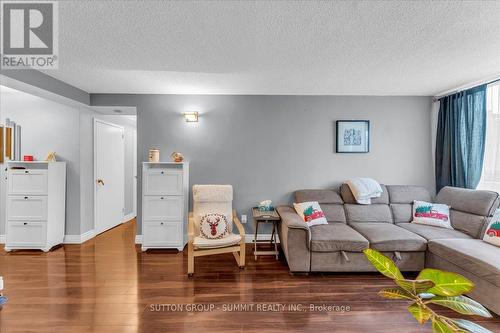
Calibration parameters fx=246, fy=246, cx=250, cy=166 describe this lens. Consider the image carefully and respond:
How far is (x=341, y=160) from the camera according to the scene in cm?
396

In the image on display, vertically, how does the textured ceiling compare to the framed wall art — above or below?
above

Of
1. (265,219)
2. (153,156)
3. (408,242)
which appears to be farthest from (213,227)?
(408,242)

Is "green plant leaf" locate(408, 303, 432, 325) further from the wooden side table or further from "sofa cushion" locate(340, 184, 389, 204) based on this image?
"sofa cushion" locate(340, 184, 389, 204)

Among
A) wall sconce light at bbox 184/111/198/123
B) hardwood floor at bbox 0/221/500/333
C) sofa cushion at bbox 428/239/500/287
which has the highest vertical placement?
wall sconce light at bbox 184/111/198/123

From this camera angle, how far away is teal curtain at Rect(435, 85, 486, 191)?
3.27 metres

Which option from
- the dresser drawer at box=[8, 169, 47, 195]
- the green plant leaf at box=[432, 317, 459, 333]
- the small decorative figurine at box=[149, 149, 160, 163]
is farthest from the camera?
the small decorative figurine at box=[149, 149, 160, 163]

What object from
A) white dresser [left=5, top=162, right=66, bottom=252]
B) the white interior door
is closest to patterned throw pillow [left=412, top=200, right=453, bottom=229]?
the white interior door

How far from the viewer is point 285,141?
3945 mm

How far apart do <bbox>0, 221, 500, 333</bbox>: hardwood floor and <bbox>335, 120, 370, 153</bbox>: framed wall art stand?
1888 millimetres

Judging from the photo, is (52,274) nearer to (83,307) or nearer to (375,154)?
(83,307)

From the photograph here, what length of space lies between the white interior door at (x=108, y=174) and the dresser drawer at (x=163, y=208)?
1.28 meters

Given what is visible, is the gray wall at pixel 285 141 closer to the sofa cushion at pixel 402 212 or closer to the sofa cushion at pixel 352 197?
the sofa cushion at pixel 352 197

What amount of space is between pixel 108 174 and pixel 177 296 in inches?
121

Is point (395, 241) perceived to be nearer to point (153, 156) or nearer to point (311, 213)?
point (311, 213)
